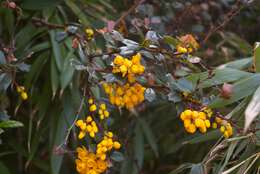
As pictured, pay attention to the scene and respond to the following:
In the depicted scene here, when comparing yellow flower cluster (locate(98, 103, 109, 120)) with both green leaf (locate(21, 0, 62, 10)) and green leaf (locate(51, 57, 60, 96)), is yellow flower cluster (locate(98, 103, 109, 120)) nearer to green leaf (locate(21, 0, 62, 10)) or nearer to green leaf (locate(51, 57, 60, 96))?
green leaf (locate(51, 57, 60, 96))

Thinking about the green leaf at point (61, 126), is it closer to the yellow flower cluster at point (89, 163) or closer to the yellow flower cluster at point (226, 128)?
the yellow flower cluster at point (89, 163)

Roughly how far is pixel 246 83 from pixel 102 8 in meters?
0.70

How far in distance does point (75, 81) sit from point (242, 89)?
532 mm

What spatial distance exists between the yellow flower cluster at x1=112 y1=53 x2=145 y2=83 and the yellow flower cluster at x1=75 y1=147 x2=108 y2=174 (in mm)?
201

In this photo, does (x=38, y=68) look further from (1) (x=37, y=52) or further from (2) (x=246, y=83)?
(2) (x=246, y=83)

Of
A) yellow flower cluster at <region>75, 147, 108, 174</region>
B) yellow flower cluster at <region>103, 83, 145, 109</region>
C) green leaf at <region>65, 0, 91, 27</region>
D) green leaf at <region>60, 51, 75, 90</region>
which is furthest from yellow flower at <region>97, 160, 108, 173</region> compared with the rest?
green leaf at <region>65, 0, 91, 27</region>

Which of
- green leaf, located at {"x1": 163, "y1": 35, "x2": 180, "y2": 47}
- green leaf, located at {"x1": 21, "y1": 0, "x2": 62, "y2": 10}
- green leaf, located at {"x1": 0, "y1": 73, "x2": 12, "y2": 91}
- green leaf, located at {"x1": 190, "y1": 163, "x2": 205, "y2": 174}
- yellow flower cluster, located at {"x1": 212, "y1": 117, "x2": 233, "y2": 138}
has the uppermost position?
green leaf, located at {"x1": 21, "y1": 0, "x2": 62, "y2": 10}

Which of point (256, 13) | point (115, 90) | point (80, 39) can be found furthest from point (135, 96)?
point (256, 13)

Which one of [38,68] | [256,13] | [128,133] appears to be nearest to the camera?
[38,68]

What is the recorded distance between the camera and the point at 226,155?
1091mm

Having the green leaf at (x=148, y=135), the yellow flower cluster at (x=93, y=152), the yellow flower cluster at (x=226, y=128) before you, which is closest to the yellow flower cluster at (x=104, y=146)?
the yellow flower cluster at (x=93, y=152)

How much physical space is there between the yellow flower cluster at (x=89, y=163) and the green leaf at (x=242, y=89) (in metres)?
0.28

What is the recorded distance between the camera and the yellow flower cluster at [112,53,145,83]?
98cm

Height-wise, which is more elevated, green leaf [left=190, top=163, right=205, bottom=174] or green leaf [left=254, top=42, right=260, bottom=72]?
green leaf [left=254, top=42, right=260, bottom=72]
